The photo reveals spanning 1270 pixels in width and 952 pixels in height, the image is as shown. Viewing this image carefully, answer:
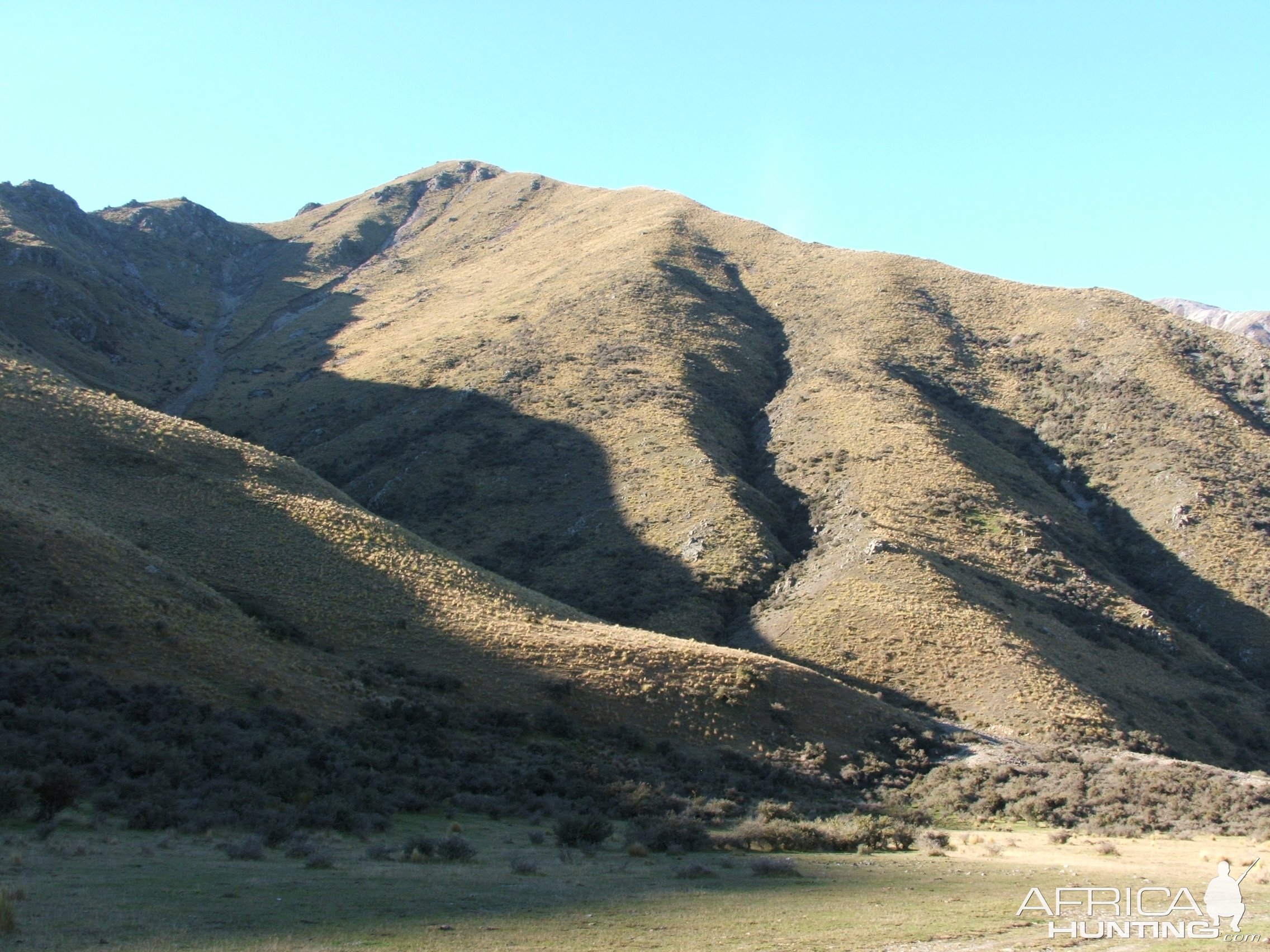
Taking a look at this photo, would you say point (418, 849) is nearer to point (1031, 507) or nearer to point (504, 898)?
point (504, 898)

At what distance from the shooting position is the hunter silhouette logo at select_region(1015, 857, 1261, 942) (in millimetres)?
12109

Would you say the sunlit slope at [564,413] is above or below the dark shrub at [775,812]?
above

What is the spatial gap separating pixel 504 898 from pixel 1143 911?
9499mm

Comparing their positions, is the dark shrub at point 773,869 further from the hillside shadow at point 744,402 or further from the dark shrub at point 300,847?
the hillside shadow at point 744,402

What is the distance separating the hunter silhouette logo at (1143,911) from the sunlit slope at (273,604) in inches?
754

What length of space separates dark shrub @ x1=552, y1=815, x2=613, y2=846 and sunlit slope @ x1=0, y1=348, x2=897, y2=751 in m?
11.1

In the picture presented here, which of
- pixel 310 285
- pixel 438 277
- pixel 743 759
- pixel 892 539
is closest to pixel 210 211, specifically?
pixel 310 285

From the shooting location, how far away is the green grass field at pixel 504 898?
11.4 meters

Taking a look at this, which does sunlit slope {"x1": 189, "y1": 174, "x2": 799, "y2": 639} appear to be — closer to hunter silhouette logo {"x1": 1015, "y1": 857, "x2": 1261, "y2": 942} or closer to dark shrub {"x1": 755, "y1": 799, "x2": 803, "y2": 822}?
dark shrub {"x1": 755, "y1": 799, "x2": 803, "y2": 822}

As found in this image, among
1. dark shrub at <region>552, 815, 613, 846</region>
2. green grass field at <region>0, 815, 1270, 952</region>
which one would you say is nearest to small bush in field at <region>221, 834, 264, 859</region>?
green grass field at <region>0, 815, 1270, 952</region>

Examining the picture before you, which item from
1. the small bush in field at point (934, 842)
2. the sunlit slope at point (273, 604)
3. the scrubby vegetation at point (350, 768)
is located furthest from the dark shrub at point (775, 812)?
the sunlit slope at point (273, 604)

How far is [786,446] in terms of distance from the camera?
73.1 m

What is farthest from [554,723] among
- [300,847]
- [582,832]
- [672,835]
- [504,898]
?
[504,898]

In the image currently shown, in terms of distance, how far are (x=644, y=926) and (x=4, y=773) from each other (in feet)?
41.8
